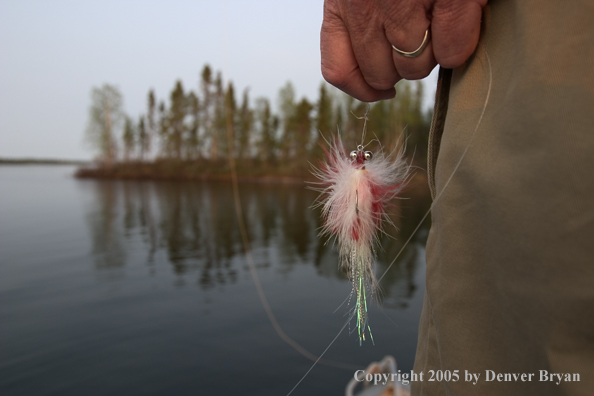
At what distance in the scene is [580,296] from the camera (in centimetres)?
59

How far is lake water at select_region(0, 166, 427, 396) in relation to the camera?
18.5ft

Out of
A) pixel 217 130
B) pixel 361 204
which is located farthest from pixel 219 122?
pixel 361 204

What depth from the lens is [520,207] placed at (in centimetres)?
66

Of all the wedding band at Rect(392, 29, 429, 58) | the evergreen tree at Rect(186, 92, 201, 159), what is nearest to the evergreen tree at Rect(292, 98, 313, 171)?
the evergreen tree at Rect(186, 92, 201, 159)

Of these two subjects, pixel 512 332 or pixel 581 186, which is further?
pixel 512 332

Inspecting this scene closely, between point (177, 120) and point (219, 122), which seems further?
point (177, 120)

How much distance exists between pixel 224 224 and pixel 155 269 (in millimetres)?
7101

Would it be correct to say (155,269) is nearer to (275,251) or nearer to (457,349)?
(275,251)

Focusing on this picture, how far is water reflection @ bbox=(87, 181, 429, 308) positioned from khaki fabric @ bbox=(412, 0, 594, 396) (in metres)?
4.83

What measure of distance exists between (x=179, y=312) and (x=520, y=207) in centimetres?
778

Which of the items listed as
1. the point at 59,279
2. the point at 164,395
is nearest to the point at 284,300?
the point at 164,395

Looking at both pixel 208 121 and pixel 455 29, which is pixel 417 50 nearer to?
pixel 455 29

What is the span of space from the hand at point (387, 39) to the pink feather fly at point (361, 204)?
0.25 meters

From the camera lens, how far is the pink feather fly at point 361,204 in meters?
1.18
